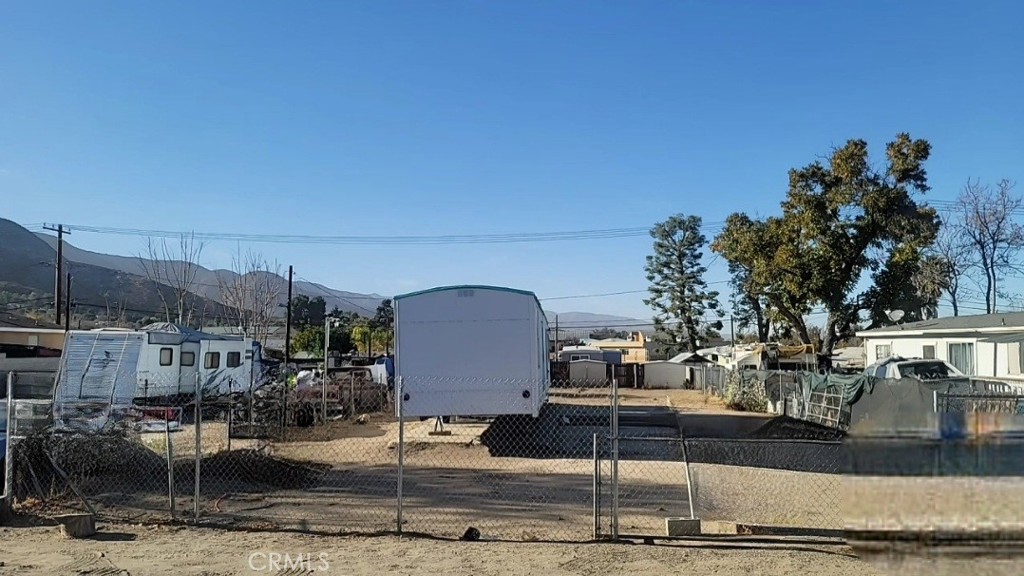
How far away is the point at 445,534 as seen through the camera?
6945 mm

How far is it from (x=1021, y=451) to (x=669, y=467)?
7.98 meters

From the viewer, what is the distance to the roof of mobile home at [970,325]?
64.0ft

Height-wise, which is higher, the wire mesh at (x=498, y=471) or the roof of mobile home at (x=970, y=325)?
the roof of mobile home at (x=970, y=325)

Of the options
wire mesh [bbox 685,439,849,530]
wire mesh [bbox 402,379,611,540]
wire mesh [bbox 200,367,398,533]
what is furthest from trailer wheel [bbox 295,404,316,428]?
wire mesh [bbox 685,439,849,530]

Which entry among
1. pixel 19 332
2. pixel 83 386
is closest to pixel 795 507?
pixel 83 386

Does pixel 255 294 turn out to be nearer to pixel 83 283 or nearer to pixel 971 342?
pixel 971 342

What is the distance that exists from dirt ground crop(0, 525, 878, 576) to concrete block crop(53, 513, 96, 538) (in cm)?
11

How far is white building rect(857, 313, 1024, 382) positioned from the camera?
19062mm

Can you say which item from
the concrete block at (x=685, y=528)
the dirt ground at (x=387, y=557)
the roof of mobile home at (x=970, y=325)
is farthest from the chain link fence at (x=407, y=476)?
the roof of mobile home at (x=970, y=325)

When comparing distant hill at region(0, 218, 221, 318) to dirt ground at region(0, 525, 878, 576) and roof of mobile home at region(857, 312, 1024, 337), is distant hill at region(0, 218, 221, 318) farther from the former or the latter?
dirt ground at region(0, 525, 878, 576)

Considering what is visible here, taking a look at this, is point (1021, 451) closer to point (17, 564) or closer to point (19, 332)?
point (17, 564)

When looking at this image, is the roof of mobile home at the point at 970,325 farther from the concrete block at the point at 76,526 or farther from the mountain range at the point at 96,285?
the mountain range at the point at 96,285

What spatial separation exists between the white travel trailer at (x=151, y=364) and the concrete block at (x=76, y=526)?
162 centimetres

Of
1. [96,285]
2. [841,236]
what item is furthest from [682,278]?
[96,285]
